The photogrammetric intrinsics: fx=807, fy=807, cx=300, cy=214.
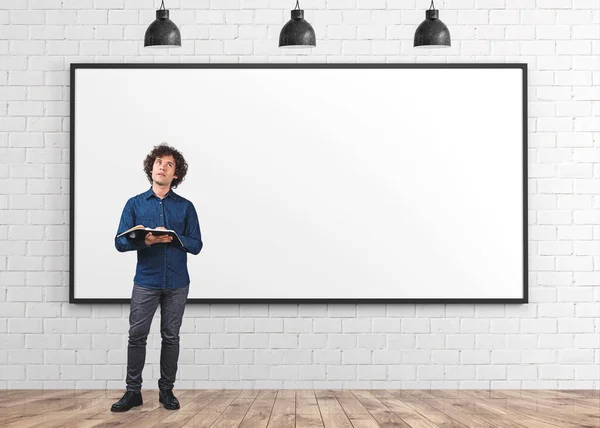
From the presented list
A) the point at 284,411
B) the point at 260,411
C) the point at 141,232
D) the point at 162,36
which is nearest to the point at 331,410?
the point at 284,411

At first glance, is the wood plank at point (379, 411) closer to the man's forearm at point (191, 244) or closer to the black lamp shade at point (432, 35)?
the man's forearm at point (191, 244)

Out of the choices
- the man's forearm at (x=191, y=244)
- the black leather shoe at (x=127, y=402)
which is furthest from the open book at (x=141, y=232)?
the black leather shoe at (x=127, y=402)

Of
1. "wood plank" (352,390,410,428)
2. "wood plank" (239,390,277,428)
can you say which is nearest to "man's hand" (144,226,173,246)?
"wood plank" (239,390,277,428)

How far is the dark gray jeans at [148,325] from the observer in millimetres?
4500

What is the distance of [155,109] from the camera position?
5.36m

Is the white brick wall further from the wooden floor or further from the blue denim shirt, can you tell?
the blue denim shirt

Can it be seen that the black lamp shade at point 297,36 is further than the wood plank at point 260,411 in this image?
Yes

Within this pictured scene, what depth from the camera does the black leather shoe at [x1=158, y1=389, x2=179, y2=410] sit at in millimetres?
4508

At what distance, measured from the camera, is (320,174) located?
5375 millimetres

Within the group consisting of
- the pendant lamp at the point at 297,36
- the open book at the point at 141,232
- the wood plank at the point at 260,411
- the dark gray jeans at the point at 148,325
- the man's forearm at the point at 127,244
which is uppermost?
the pendant lamp at the point at 297,36

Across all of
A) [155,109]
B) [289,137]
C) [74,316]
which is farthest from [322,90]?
[74,316]

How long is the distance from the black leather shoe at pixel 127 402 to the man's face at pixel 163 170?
1.20m

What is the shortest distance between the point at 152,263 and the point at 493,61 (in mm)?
2653

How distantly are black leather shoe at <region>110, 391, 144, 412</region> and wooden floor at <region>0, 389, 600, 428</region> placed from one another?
39mm
